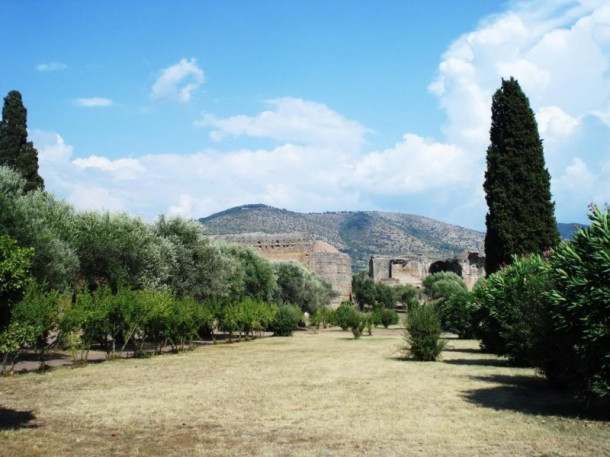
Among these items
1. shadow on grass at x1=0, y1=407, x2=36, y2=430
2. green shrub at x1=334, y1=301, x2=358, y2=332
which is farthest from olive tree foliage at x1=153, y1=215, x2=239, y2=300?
shadow on grass at x1=0, y1=407, x2=36, y2=430

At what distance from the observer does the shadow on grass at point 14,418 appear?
9.02 m

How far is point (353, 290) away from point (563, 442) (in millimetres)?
74561

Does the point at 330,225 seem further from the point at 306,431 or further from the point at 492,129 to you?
the point at 306,431

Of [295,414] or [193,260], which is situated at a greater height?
[193,260]

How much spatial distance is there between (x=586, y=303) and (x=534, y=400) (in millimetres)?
2833

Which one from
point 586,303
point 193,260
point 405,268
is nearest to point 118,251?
point 193,260

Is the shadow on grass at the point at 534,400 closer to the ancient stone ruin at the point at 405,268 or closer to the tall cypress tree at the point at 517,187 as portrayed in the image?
the tall cypress tree at the point at 517,187

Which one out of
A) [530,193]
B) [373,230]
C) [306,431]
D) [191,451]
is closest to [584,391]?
[306,431]

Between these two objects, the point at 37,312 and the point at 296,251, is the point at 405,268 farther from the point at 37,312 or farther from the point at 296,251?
the point at 37,312

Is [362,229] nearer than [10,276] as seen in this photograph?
No

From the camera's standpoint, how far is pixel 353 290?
269 feet

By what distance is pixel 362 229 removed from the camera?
166 meters

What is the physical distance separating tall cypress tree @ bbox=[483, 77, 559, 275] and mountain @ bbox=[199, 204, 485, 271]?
9807cm

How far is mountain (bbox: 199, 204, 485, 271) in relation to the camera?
13746 cm
